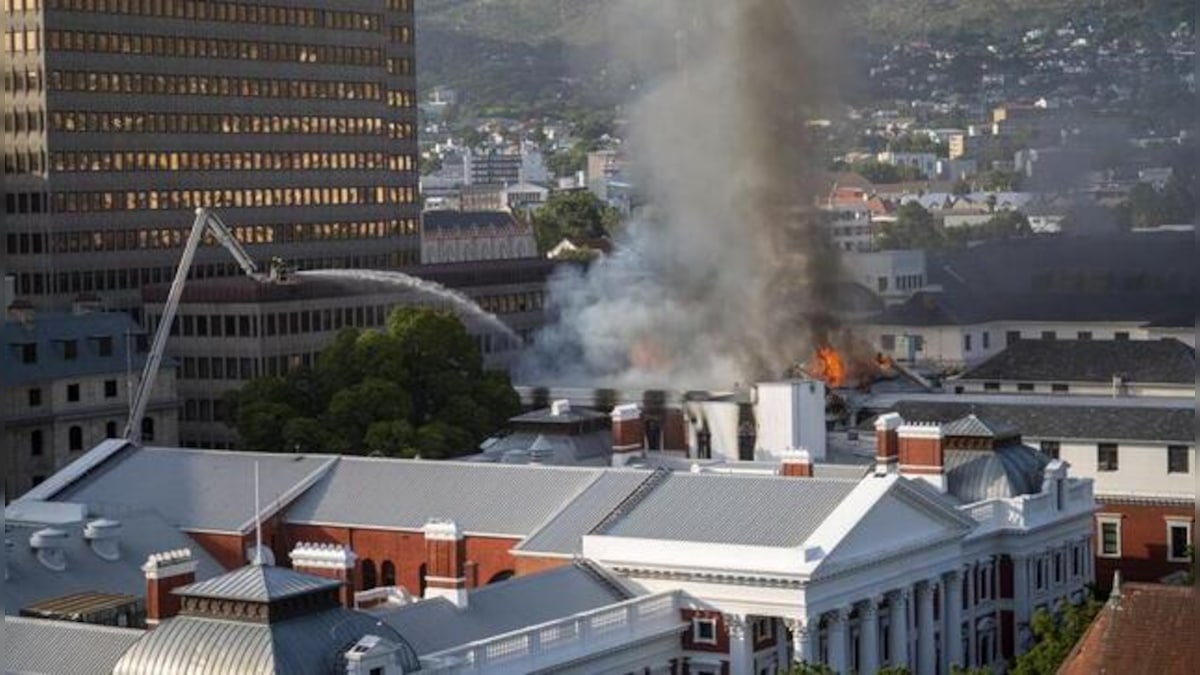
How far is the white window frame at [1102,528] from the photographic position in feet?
429

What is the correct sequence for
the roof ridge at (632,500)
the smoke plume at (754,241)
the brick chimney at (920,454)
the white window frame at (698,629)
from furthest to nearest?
the smoke plume at (754,241) → the brick chimney at (920,454) → the roof ridge at (632,500) → the white window frame at (698,629)

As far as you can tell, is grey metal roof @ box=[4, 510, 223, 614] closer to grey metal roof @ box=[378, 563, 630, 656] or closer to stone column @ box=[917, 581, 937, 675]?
grey metal roof @ box=[378, 563, 630, 656]

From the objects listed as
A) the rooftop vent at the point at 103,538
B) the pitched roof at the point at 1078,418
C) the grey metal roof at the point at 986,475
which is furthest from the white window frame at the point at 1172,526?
the rooftop vent at the point at 103,538

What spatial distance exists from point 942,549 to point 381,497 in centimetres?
2212

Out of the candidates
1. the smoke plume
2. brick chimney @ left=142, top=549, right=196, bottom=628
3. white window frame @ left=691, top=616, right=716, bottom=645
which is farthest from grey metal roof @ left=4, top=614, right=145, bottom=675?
the smoke plume

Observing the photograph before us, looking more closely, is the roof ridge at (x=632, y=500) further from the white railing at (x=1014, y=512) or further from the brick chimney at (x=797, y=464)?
the white railing at (x=1014, y=512)

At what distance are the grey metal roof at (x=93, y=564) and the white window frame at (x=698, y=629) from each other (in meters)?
18.2

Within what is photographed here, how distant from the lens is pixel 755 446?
12962 centimetres

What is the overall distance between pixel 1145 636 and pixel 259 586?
25.1m

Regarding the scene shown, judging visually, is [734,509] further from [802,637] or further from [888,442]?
[888,442]

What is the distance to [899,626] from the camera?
340 ft

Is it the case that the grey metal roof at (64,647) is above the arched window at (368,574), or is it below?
above

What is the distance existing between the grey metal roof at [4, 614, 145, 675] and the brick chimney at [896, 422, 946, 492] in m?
38.7

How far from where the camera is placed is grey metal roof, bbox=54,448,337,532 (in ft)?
366
